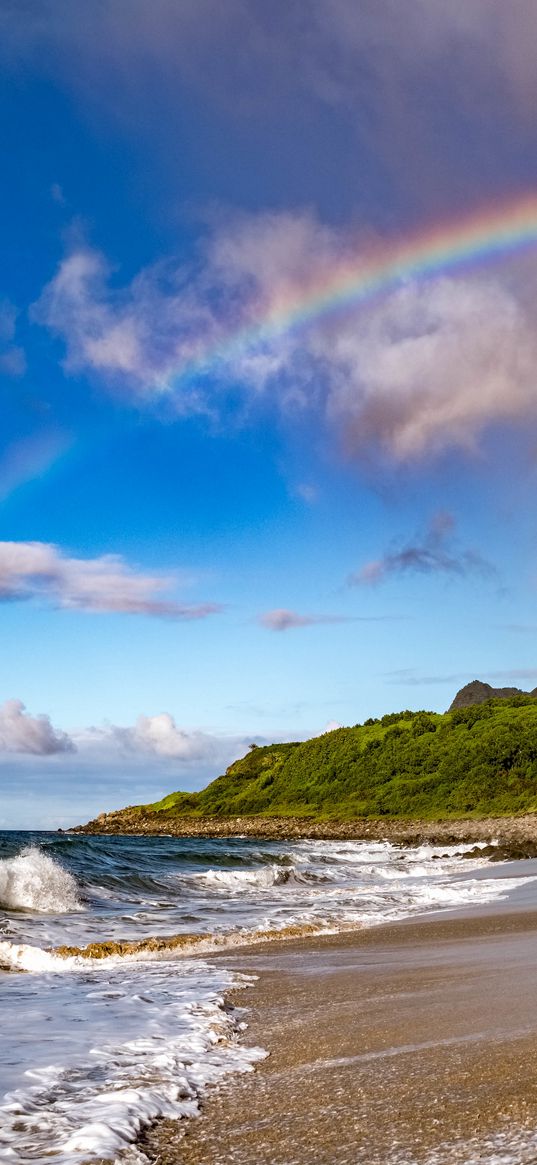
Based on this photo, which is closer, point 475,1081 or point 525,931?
point 475,1081

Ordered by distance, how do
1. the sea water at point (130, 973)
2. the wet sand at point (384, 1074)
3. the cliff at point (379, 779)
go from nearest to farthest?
the wet sand at point (384, 1074), the sea water at point (130, 973), the cliff at point (379, 779)

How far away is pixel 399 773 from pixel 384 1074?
93.5 meters

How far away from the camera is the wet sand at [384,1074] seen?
401cm

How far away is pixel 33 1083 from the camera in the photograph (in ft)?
18.8

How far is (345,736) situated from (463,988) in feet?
357

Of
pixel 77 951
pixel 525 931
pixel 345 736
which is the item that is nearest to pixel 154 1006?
pixel 77 951

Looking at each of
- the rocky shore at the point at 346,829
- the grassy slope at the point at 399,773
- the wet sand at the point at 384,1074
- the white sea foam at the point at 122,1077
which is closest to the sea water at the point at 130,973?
the white sea foam at the point at 122,1077

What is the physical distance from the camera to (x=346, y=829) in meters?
83.4

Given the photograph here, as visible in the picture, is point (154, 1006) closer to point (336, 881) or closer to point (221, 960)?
point (221, 960)

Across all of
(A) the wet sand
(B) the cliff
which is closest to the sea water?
(A) the wet sand

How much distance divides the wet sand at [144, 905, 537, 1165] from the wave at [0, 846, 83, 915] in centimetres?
1097

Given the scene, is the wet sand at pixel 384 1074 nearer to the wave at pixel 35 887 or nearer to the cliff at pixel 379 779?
the wave at pixel 35 887

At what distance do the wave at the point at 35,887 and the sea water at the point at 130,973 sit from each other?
4 centimetres

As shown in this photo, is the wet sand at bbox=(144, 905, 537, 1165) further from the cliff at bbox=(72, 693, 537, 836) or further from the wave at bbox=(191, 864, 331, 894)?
the cliff at bbox=(72, 693, 537, 836)
